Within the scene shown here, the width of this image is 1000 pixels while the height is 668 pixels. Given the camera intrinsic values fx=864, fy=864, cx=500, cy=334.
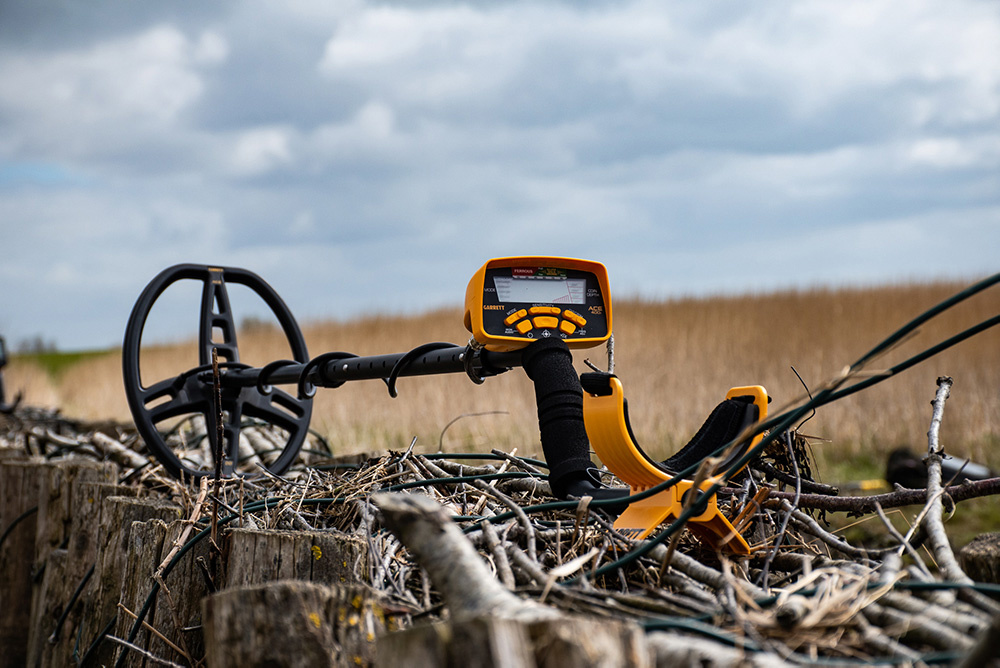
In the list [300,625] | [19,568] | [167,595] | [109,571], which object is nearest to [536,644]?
[300,625]

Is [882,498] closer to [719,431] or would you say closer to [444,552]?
[719,431]

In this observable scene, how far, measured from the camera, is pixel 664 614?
4.49 feet

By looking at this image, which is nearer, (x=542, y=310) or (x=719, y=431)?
(x=719, y=431)

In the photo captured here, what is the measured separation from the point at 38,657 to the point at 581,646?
313 cm

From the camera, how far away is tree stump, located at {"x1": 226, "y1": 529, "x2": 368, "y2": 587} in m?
1.74

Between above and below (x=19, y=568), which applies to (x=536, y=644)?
above

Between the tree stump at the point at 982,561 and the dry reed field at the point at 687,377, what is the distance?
5.49 feet

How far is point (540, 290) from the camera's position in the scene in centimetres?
223

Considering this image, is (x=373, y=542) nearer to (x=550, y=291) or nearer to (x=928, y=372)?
(x=550, y=291)

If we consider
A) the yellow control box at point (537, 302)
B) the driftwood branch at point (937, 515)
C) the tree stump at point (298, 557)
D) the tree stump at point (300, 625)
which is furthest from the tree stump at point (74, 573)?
the driftwood branch at point (937, 515)

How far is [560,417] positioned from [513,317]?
0.94 feet

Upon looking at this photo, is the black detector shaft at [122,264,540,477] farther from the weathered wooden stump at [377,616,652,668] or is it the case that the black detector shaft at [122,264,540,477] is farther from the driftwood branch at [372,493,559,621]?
the weathered wooden stump at [377,616,652,668]

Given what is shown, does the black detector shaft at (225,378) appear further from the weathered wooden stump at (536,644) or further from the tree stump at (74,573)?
the weathered wooden stump at (536,644)

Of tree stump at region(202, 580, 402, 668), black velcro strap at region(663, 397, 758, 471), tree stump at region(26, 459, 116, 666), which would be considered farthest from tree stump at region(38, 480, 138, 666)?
black velcro strap at region(663, 397, 758, 471)
